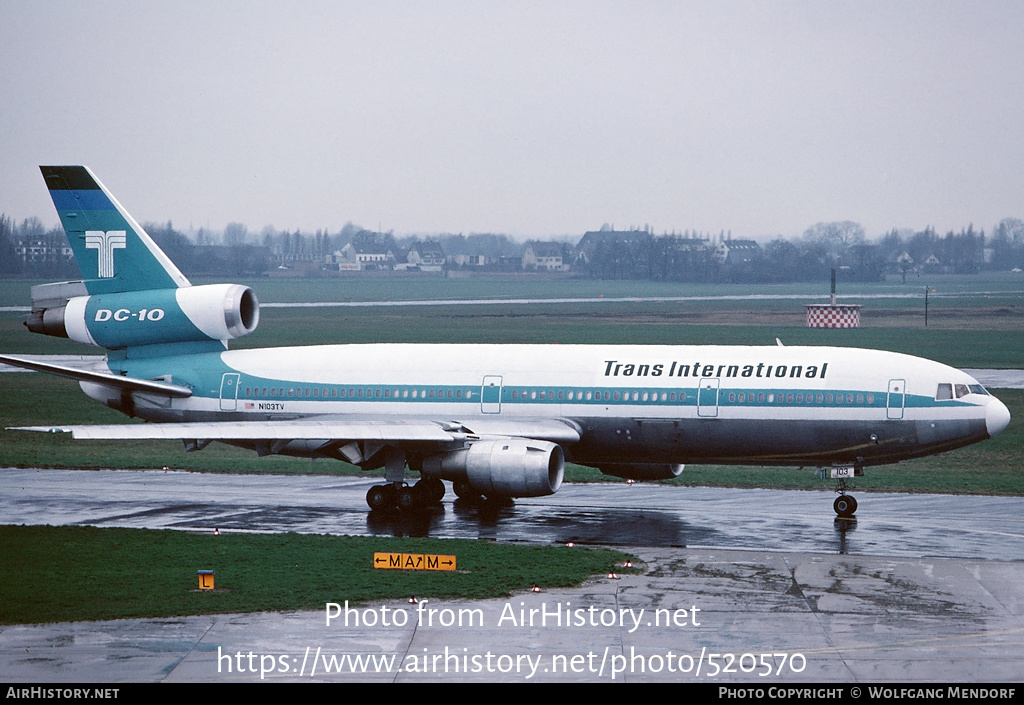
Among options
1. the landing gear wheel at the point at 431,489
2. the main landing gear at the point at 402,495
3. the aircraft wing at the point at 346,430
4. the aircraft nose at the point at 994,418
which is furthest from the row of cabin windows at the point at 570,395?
the main landing gear at the point at 402,495

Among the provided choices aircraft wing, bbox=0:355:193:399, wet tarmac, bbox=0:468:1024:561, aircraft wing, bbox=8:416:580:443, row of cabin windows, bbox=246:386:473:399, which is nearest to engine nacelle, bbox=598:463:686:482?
wet tarmac, bbox=0:468:1024:561

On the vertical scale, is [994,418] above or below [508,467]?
above

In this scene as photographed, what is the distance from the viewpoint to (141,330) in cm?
3906

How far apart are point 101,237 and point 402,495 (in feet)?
43.0

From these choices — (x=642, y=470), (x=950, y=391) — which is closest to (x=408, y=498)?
(x=642, y=470)

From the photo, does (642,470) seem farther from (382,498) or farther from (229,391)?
(229,391)

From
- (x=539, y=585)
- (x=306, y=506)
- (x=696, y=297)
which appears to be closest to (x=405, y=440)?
(x=306, y=506)

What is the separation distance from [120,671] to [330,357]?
20182 millimetres

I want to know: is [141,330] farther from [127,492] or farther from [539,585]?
[539,585]

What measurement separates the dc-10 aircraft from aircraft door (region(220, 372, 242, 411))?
5 centimetres

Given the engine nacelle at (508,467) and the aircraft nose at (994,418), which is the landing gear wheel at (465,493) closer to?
the engine nacelle at (508,467)

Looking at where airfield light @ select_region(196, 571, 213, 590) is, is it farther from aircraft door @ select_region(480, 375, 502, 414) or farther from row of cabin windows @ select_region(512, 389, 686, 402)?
row of cabin windows @ select_region(512, 389, 686, 402)

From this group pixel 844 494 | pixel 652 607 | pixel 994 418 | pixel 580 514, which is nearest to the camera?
pixel 652 607

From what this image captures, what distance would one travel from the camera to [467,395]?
36594 mm
